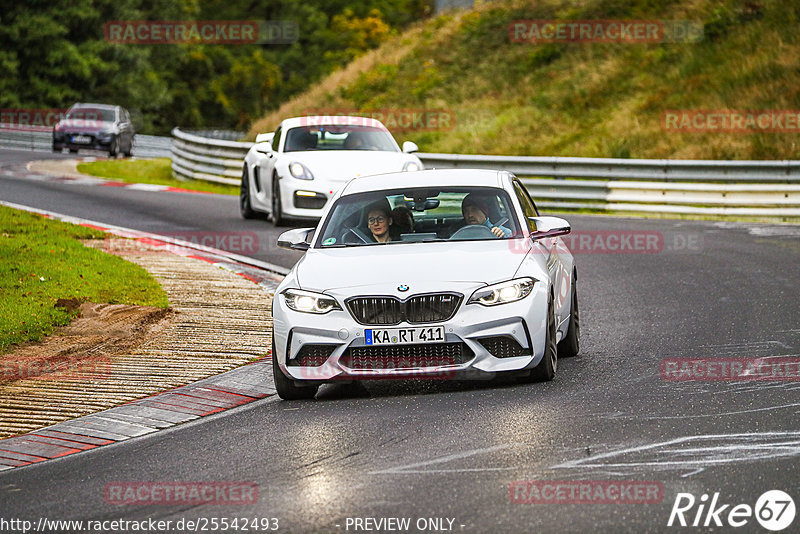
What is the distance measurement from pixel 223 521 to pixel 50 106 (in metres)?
59.1

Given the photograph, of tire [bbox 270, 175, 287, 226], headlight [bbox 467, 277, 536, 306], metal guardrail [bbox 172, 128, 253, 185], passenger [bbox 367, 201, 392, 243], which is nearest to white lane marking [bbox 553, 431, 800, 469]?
headlight [bbox 467, 277, 536, 306]

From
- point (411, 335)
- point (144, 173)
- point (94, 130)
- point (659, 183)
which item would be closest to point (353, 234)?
point (411, 335)

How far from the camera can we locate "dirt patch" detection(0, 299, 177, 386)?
983 cm

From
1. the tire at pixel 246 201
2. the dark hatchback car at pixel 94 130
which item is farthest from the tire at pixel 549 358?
the dark hatchback car at pixel 94 130

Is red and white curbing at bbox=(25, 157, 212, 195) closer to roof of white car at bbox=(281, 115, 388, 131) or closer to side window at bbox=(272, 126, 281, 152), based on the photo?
side window at bbox=(272, 126, 281, 152)

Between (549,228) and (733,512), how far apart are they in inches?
164

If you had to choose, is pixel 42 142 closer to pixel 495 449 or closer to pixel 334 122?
pixel 334 122

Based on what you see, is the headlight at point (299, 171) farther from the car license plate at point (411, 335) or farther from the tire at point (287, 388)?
the car license plate at point (411, 335)

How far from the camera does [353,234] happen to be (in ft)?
31.5

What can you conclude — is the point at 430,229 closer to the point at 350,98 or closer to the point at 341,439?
the point at 341,439

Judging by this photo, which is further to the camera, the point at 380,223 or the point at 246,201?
the point at 246,201

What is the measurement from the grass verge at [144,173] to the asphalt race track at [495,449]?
18873 mm

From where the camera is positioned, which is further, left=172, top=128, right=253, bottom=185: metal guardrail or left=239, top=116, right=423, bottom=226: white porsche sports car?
left=172, top=128, right=253, bottom=185: metal guardrail

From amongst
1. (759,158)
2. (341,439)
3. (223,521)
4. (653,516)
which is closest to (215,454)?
(341,439)
